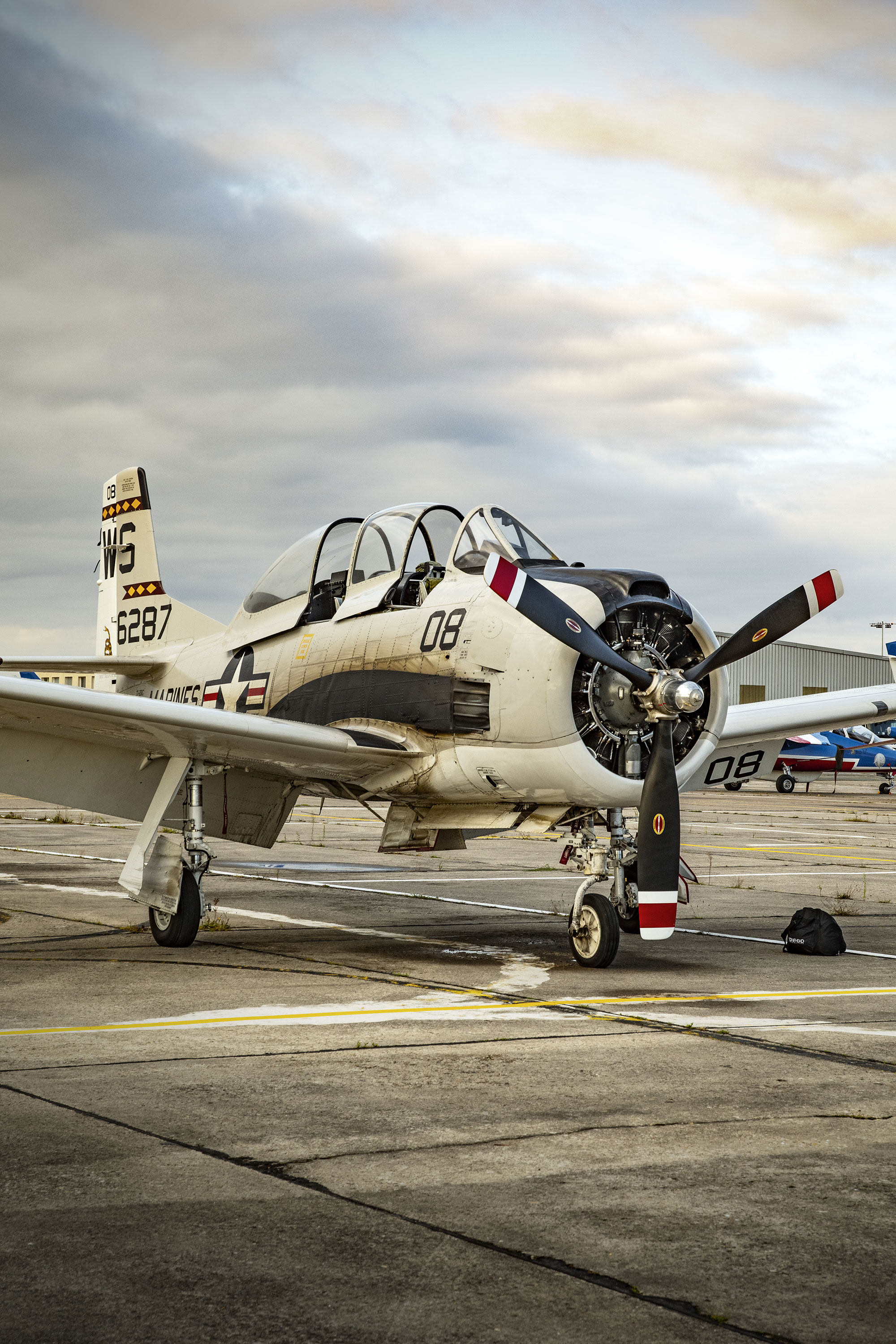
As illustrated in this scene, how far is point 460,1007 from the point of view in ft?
24.1

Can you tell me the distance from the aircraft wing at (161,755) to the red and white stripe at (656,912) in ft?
6.64

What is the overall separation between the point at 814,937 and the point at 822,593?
8.92 ft

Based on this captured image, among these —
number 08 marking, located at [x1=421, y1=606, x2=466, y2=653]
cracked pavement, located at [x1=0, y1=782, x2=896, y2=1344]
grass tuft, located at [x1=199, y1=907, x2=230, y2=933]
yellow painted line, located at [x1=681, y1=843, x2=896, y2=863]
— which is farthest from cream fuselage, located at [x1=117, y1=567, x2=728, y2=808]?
yellow painted line, located at [x1=681, y1=843, x2=896, y2=863]

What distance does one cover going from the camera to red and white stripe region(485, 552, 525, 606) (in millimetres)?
8336

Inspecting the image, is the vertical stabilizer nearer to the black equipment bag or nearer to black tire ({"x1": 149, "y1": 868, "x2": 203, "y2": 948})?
black tire ({"x1": 149, "y1": 868, "x2": 203, "y2": 948})

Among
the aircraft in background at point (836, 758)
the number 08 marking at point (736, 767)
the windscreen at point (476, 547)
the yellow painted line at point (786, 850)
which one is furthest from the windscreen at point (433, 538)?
the aircraft in background at point (836, 758)

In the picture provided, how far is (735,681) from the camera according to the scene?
73812 mm

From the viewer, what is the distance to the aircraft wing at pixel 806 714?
1152cm

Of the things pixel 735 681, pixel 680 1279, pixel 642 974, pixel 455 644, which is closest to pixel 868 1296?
pixel 680 1279

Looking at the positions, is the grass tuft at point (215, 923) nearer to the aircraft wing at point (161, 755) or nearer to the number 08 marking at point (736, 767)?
the aircraft wing at point (161, 755)

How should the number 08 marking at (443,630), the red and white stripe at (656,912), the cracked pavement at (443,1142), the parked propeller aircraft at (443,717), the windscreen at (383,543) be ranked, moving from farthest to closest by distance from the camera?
the windscreen at (383,543) → the number 08 marking at (443,630) → the parked propeller aircraft at (443,717) → the red and white stripe at (656,912) → the cracked pavement at (443,1142)

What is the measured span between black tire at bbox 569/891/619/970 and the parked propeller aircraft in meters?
0.02

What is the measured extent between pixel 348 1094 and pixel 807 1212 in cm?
205

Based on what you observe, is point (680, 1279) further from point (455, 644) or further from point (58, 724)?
point (58, 724)
